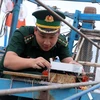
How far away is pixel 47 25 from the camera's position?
1.59 metres

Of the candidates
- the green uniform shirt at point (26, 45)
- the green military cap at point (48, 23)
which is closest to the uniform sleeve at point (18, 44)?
the green uniform shirt at point (26, 45)

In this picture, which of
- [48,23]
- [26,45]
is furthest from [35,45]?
[48,23]

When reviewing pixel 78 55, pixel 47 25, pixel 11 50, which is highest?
pixel 47 25

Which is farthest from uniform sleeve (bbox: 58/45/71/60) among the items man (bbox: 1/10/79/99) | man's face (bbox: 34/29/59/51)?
man's face (bbox: 34/29/59/51)

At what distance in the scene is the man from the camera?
1.52m

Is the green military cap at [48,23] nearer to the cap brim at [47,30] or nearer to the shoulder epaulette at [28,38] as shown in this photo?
the cap brim at [47,30]

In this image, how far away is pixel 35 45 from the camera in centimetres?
168

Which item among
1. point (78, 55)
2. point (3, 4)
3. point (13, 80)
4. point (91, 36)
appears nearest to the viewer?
point (13, 80)

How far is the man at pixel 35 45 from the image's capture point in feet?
4.99

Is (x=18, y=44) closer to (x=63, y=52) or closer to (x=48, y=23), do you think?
(x=48, y=23)

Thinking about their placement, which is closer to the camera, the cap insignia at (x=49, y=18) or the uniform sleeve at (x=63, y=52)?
the cap insignia at (x=49, y=18)

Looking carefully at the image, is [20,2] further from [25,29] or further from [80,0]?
[25,29]

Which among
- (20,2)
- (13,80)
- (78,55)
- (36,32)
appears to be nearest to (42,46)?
(36,32)

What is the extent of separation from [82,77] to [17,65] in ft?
1.09
